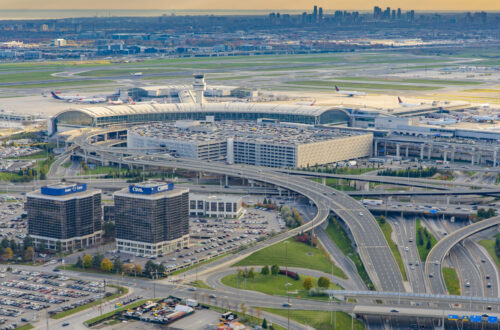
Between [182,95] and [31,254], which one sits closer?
[31,254]

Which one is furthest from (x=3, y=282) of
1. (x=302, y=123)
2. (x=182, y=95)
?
(x=182, y=95)

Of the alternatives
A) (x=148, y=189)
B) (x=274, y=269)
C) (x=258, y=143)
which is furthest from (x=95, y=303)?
(x=258, y=143)

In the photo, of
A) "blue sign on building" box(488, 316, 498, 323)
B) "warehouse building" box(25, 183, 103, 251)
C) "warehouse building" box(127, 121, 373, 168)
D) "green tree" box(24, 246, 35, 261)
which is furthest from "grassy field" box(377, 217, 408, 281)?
"green tree" box(24, 246, 35, 261)

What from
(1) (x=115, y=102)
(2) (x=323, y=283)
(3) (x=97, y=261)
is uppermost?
(1) (x=115, y=102)

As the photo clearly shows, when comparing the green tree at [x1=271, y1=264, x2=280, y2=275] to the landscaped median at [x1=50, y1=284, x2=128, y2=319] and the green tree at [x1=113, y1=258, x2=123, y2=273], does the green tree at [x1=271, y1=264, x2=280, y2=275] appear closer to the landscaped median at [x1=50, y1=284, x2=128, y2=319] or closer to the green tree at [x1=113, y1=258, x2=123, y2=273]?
the landscaped median at [x1=50, y1=284, x2=128, y2=319]

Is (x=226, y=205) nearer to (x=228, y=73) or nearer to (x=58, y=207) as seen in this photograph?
(x=58, y=207)

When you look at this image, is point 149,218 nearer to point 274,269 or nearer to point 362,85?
point 274,269
